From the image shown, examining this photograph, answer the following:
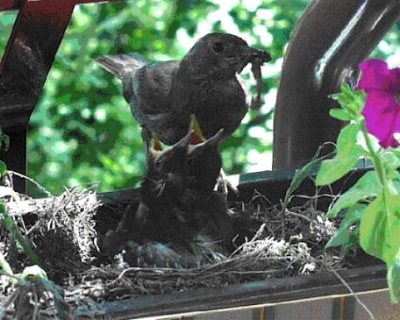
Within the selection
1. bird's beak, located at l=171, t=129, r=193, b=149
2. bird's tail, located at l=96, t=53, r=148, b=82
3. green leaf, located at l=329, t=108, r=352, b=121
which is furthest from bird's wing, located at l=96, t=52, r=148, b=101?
green leaf, located at l=329, t=108, r=352, b=121

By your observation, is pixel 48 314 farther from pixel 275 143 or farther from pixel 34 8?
pixel 275 143

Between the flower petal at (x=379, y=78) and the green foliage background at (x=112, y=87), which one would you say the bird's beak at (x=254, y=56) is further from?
the green foliage background at (x=112, y=87)

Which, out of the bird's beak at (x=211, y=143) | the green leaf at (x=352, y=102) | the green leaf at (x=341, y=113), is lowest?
the bird's beak at (x=211, y=143)

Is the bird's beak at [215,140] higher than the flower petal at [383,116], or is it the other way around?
the flower petal at [383,116]

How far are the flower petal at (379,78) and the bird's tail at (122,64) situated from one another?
26 centimetres

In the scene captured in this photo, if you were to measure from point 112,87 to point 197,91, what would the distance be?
74cm

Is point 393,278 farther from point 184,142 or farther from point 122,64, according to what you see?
point 122,64

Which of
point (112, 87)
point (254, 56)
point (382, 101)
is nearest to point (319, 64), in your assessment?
point (254, 56)

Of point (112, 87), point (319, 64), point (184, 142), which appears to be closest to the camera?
point (184, 142)

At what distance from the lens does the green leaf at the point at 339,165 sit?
0.80 meters

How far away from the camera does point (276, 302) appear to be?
831mm

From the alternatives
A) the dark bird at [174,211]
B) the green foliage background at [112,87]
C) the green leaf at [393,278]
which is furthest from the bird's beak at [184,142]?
the green foliage background at [112,87]

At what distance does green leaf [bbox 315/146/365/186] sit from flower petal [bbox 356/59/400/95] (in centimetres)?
6

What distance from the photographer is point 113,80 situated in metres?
1.62
